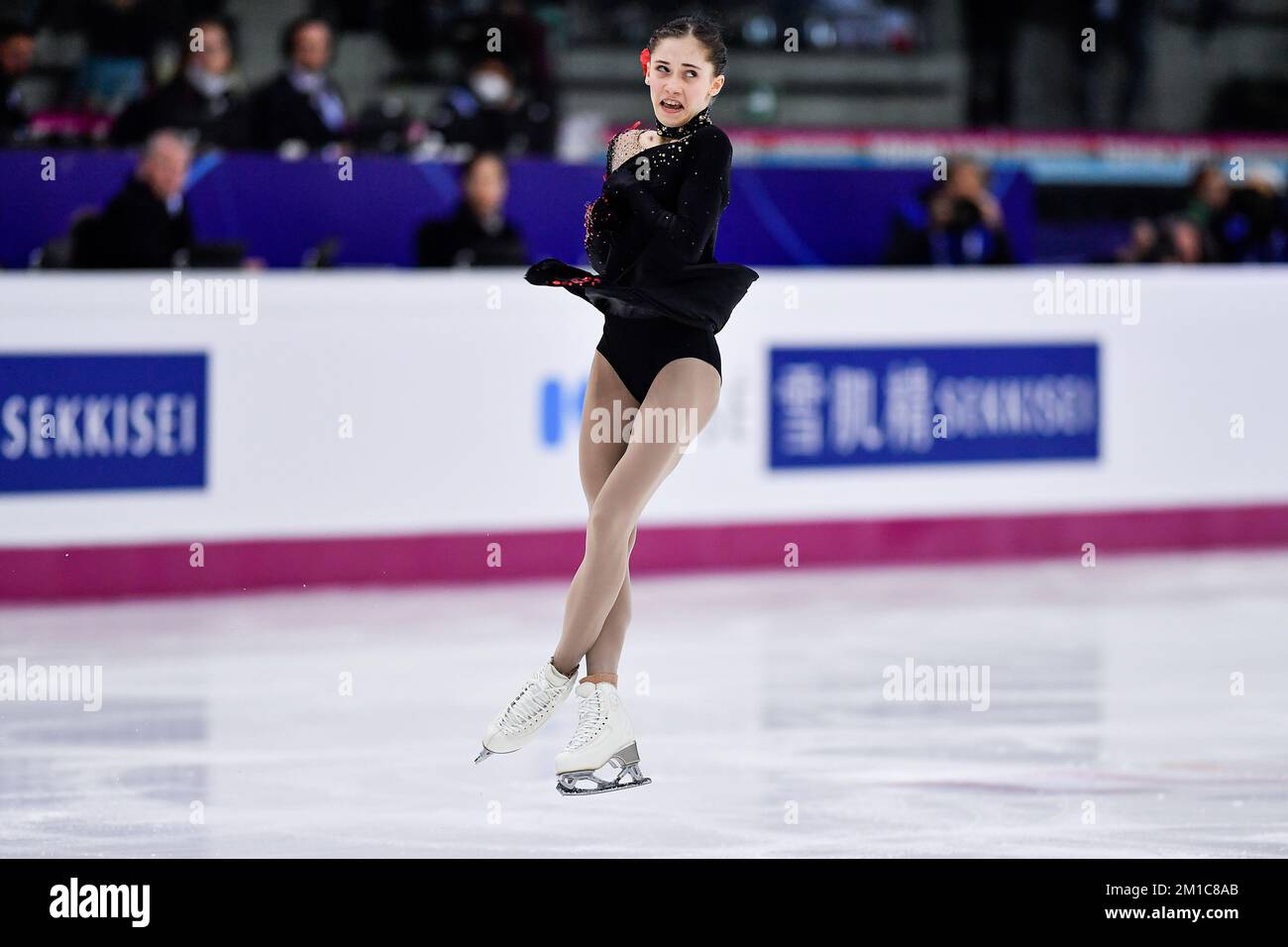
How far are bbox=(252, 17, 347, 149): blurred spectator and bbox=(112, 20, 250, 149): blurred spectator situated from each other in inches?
6.3

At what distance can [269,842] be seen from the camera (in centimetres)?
405

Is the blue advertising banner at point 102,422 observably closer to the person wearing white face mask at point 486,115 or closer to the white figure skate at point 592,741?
the person wearing white face mask at point 486,115

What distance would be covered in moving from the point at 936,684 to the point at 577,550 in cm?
253

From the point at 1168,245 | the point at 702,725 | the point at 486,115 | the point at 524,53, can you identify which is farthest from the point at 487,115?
the point at 702,725

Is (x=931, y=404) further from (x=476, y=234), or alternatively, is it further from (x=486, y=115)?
(x=486, y=115)

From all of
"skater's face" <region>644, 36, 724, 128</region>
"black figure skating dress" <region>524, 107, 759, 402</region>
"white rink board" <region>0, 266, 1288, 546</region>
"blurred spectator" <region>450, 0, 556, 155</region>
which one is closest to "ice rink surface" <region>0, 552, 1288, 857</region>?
"white rink board" <region>0, 266, 1288, 546</region>

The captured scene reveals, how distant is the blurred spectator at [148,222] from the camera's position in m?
7.68

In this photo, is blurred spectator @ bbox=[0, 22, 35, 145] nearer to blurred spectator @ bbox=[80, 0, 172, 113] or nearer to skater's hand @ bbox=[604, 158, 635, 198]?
blurred spectator @ bbox=[80, 0, 172, 113]

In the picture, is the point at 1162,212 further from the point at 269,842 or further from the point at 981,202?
the point at 269,842

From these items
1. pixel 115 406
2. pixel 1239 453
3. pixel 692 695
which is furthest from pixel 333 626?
pixel 1239 453

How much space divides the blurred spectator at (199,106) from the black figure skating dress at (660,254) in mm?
5183

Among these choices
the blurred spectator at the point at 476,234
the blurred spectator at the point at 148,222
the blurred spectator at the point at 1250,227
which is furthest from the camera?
the blurred spectator at the point at 1250,227
